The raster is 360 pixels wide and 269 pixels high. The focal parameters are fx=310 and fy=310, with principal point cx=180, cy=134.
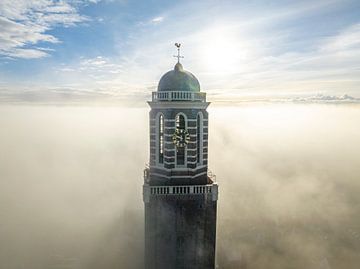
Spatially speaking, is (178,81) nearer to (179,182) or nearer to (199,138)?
(199,138)

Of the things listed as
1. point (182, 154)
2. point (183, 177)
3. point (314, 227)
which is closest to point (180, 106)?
point (182, 154)

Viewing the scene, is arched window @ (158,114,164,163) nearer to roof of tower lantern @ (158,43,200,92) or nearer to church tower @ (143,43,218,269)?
church tower @ (143,43,218,269)

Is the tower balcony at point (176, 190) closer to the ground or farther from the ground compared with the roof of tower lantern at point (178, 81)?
closer to the ground

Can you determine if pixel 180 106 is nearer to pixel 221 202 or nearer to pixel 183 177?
pixel 183 177

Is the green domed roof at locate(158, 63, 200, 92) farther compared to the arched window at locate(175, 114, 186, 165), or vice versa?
the arched window at locate(175, 114, 186, 165)

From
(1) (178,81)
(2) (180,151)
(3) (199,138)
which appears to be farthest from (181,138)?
(1) (178,81)

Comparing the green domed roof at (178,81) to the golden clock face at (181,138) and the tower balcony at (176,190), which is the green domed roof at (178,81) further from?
the tower balcony at (176,190)

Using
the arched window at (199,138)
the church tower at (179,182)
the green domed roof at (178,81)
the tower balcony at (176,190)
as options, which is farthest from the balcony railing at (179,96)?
the tower balcony at (176,190)

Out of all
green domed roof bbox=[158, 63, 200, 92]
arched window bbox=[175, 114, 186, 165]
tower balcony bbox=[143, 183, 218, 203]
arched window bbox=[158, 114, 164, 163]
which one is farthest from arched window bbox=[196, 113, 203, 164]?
arched window bbox=[158, 114, 164, 163]
